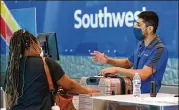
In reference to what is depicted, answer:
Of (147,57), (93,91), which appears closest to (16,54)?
(93,91)

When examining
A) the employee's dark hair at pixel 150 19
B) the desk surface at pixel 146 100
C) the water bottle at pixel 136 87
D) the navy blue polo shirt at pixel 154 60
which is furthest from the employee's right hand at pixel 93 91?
the employee's dark hair at pixel 150 19

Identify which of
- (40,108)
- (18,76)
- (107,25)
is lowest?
(40,108)

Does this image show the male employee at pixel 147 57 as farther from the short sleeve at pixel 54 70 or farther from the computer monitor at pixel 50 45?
the computer monitor at pixel 50 45

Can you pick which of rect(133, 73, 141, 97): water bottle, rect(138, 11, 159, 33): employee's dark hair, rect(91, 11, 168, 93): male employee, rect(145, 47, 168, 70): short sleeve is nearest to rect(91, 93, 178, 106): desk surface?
rect(133, 73, 141, 97): water bottle

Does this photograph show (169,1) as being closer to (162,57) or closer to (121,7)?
(121,7)

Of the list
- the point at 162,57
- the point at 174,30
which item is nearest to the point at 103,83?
the point at 162,57

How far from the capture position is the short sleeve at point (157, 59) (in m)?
4.09

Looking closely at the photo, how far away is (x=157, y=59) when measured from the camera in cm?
411

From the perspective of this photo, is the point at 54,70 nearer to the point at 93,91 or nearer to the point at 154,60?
the point at 93,91

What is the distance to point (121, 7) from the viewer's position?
595cm

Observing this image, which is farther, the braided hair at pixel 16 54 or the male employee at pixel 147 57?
the male employee at pixel 147 57

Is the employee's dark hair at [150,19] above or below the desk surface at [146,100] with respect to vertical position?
above

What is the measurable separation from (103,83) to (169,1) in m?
1.91

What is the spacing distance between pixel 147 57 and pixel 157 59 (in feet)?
0.34
